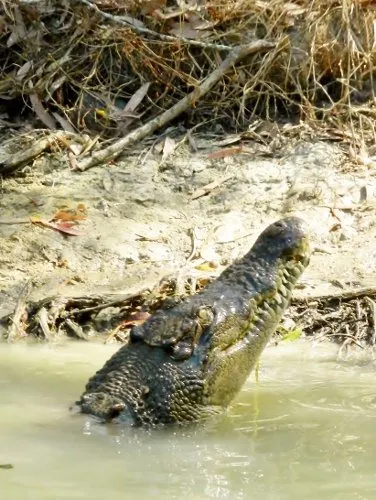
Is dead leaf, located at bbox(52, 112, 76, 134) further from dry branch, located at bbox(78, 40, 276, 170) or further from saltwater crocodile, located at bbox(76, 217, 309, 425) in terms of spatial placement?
saltwater crocodile, located at bbox(76, 217, 309, 425)

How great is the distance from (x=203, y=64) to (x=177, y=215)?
5.29 ft

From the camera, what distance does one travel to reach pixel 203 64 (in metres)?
8.95

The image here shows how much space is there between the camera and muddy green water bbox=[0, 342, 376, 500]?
4.25 m

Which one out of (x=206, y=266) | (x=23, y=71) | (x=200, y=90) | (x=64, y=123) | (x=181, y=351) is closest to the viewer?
(x=181, y=351)

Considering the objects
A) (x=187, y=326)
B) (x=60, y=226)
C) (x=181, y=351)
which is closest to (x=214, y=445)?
(x=181, y=351)

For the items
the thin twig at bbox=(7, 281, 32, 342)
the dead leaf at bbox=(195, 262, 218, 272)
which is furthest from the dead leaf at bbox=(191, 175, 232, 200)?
the thin twig at bbox=(7, 281, 32, 342)

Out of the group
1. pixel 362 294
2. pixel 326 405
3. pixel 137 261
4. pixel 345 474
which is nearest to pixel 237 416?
pixel 326 405

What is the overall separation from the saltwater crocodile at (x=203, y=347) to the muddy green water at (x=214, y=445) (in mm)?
111

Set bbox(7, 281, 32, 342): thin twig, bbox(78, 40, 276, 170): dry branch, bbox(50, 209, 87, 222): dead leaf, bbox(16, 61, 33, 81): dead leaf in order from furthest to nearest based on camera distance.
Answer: bbox(16, 61, 33, 81): dead leaf → bbox(78, 40, 276, 170): dry branch → bbox(50, 209, 87, 222): dead leaf → bbox(7, 281, 32, 342): thin twig

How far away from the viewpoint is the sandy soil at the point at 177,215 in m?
7.30

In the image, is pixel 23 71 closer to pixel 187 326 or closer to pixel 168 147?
pixel 168 147

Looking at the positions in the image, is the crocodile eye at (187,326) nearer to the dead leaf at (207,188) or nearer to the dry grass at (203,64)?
the dead leaf at (207,188)

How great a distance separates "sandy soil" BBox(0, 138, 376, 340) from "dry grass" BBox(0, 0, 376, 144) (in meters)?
0.44

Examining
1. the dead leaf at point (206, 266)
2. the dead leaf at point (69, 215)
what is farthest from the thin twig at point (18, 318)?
the dead leaf at point (206, 266)
